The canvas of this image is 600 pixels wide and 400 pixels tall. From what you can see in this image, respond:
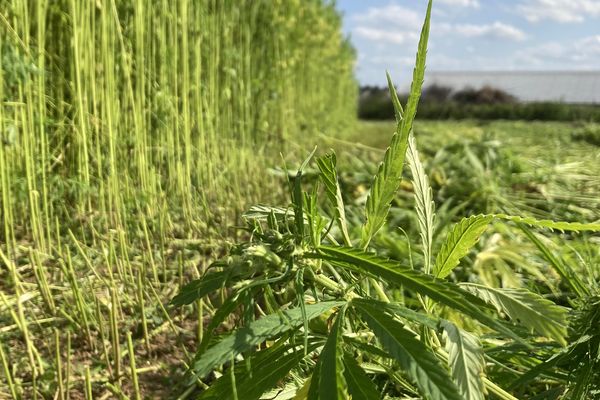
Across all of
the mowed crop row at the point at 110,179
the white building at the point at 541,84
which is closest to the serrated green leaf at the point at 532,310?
the mowed crop row at the point at 110,179

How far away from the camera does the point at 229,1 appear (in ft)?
9.68

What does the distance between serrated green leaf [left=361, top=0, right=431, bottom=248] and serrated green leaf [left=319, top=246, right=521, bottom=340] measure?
0.26 ft

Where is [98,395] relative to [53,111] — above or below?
below

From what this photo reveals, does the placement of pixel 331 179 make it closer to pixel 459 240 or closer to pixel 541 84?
pixel 459 240

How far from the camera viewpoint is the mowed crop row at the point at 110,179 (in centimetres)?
126

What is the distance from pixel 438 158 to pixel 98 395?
2.00m

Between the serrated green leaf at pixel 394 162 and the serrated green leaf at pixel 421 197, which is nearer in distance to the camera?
the serrated green leaf at pixel 394 162

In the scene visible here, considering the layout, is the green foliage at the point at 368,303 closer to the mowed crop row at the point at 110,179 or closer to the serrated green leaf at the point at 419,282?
the serrated green leaf at the point at 419,282

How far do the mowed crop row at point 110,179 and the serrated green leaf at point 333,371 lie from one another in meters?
0.46

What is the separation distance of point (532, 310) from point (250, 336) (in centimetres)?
26

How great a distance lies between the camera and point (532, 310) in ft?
1.65

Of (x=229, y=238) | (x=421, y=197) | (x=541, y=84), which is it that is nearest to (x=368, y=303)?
(x=421, y=197)

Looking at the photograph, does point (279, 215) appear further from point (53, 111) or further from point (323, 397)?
point (53, 111)

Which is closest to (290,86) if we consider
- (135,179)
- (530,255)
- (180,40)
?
(180,40)
